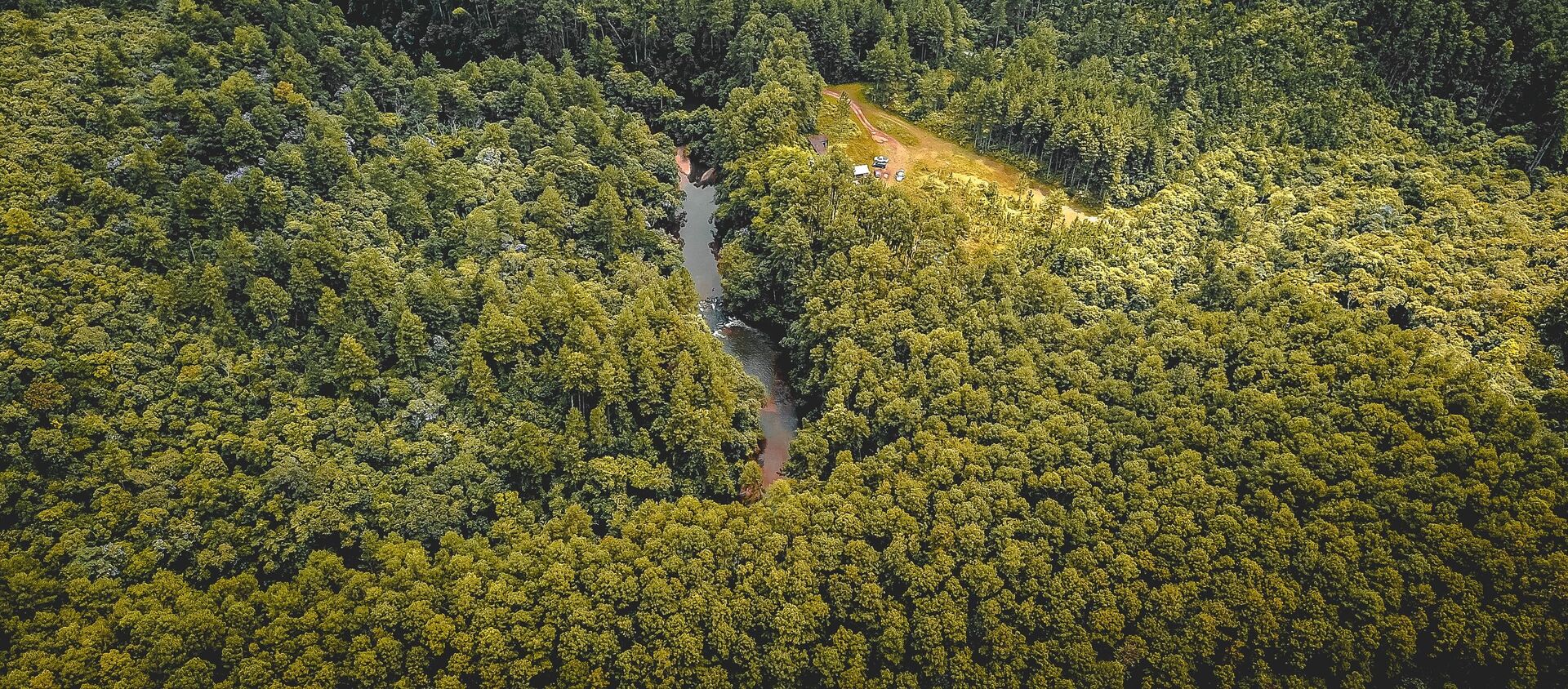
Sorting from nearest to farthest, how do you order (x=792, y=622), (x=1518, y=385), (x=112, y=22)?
(x=792, y=622)
(x=1518, y=385)
(x=112, y=22)

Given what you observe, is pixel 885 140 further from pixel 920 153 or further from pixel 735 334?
pixel 735 334

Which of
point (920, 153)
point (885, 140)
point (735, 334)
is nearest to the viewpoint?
point (735, 334)

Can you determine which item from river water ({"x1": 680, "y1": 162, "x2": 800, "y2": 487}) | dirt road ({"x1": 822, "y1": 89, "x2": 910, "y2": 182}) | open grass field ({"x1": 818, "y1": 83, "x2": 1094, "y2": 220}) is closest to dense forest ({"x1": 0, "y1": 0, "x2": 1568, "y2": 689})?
river water ({"x1": 680, "y1": 162, "x2": 800, "y2": 487})

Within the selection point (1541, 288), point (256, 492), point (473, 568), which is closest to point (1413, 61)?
point (1541, 288)

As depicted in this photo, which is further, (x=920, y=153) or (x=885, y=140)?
(x=885, y=140)

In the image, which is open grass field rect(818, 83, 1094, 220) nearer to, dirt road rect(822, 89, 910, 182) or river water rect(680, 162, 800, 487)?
dirt road rect(822, 89, 910, 182)

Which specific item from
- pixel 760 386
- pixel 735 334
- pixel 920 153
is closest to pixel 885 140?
pixel 920 153

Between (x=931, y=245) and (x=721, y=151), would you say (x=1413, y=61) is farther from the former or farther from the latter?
(x=721, y=151)
